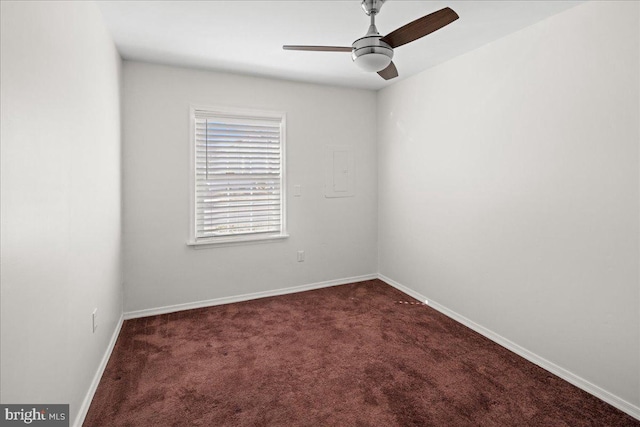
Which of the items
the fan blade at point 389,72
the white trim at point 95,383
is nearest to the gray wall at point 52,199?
the white trim at point 95,383

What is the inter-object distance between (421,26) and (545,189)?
4.94 feet

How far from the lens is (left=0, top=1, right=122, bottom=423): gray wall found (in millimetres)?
1146

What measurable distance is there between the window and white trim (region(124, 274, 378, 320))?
651 millimetres

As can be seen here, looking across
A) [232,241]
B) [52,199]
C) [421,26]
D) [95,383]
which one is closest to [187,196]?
[232,241]

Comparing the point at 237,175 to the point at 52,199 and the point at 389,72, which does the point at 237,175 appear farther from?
the point at 52,199

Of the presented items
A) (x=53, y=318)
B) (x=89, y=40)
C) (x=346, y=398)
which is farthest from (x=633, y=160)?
(x=89, y=40)

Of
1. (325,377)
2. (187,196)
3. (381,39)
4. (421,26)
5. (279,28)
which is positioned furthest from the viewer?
(187,196)

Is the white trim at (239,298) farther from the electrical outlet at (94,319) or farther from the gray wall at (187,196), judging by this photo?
the electrical outlet at (94,319)

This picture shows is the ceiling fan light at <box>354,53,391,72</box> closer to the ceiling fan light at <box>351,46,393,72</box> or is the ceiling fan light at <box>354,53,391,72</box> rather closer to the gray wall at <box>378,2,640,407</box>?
the ceiling fan light at <box>351,46,393,72</box>

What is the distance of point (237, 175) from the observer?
3.72m

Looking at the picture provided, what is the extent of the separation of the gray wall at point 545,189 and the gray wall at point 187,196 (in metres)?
0.95

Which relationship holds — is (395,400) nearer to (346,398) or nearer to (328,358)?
(346,398)

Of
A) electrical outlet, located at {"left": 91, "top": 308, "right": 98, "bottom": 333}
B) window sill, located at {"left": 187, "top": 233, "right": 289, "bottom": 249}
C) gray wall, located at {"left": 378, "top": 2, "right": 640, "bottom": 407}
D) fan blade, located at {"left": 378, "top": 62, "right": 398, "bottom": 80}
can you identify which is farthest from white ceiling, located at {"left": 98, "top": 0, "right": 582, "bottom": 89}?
electrical outlet, located at {"left": 91, "top": 308, "right": 98, "bottom": 333}

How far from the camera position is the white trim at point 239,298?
340 cm
